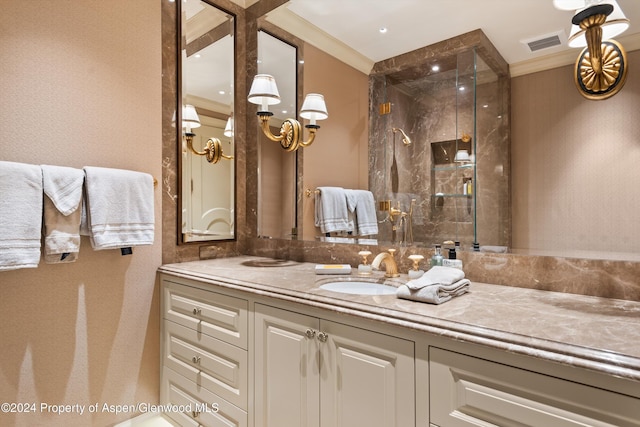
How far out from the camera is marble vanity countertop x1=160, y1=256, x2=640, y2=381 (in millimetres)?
748

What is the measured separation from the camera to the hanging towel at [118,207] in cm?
151

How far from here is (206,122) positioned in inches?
83.5

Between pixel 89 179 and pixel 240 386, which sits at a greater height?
pixel 89 179

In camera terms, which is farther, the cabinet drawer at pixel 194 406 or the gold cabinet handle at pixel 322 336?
the cabinet drawer at pixel 194 406

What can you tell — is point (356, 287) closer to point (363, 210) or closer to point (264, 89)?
point (363, 210)

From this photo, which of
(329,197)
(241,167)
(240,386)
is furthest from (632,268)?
(241,167)

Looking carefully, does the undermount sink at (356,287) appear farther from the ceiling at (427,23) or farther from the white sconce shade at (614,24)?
the white sconce shade at (614,24)

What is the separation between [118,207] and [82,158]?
29 centimetres

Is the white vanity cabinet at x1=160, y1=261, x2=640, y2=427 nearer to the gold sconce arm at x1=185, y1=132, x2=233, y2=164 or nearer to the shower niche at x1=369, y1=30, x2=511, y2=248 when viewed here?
the shower niche at x1=369, y1=30, x2=511, y2=248

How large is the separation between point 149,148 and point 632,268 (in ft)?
6.97

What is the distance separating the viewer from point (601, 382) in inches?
28.5

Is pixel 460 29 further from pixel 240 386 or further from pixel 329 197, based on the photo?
pixel 240 386

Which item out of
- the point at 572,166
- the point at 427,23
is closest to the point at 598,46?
the point at 572,166

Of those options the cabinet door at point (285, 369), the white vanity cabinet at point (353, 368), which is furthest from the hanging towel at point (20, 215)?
the cabinet door at point (285, 369)
